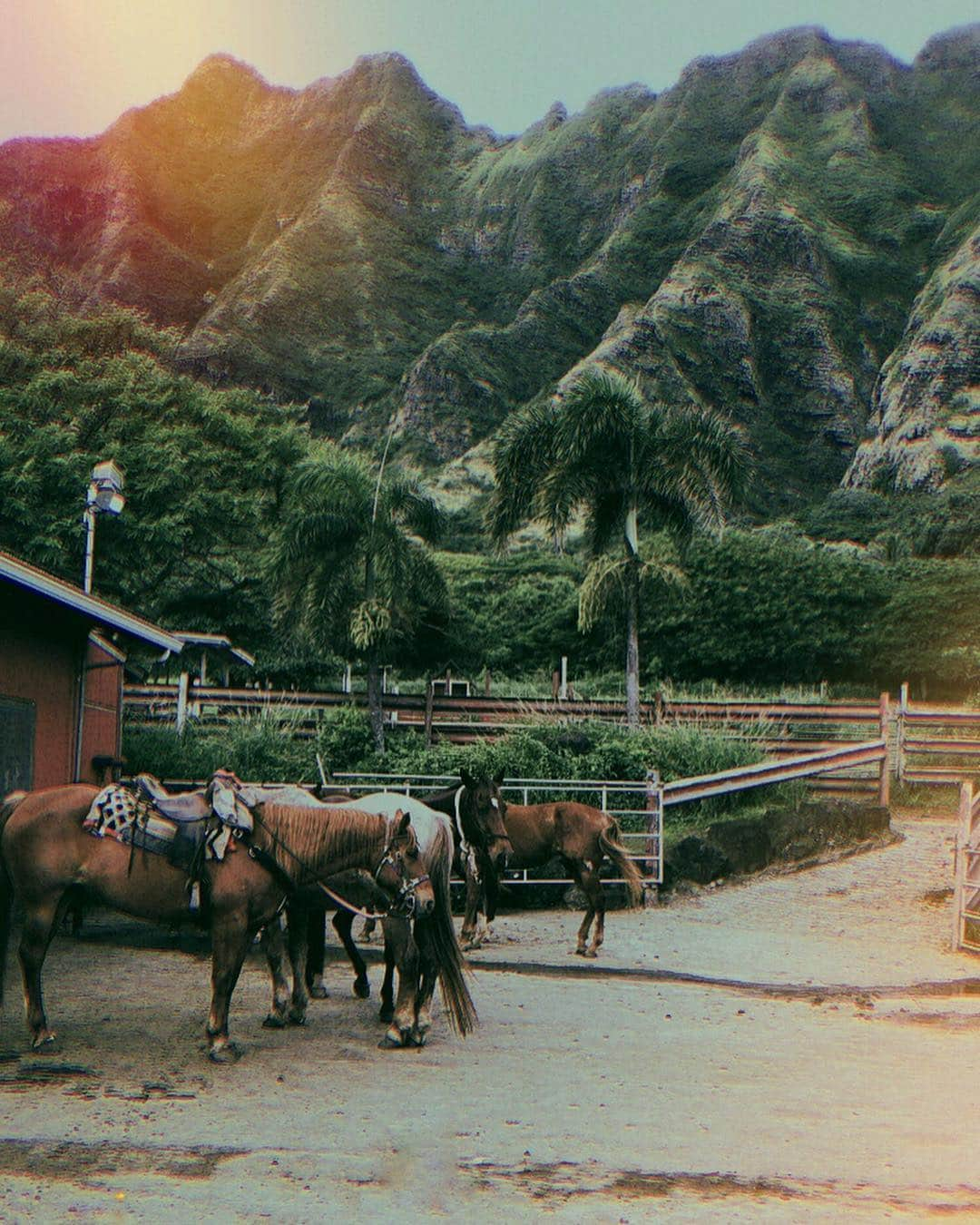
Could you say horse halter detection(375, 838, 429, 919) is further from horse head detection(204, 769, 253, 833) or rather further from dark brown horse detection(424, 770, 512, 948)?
dark brown horse detection(424, 770, 512, 948)

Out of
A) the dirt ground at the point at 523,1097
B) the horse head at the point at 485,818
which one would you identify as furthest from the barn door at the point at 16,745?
the horse head at the point at 485,818

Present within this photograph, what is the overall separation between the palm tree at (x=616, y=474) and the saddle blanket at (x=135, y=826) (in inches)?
613

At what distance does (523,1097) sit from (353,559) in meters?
15.8

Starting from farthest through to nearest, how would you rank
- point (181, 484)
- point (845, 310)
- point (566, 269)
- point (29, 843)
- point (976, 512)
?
point (566, 269), point (845, 310), point (976, 512), point (181, 484), point (29, 843)

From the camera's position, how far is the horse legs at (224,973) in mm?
7589

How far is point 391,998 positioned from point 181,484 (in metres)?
24.9

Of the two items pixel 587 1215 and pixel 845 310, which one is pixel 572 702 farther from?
pixel 845 310

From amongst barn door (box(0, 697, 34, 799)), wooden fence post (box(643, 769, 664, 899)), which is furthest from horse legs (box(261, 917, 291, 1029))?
wooden fence post (box(643, 769, 664, 899))

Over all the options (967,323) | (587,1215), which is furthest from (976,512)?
(587,1215)

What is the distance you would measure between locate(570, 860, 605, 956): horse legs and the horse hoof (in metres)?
5.20

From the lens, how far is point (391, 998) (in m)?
8.95

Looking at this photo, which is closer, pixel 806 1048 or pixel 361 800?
pixel 806 1048

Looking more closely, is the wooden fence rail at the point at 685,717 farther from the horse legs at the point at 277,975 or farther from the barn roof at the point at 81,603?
the horse legs at the point at 277,975

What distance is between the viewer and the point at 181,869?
8086 mm
